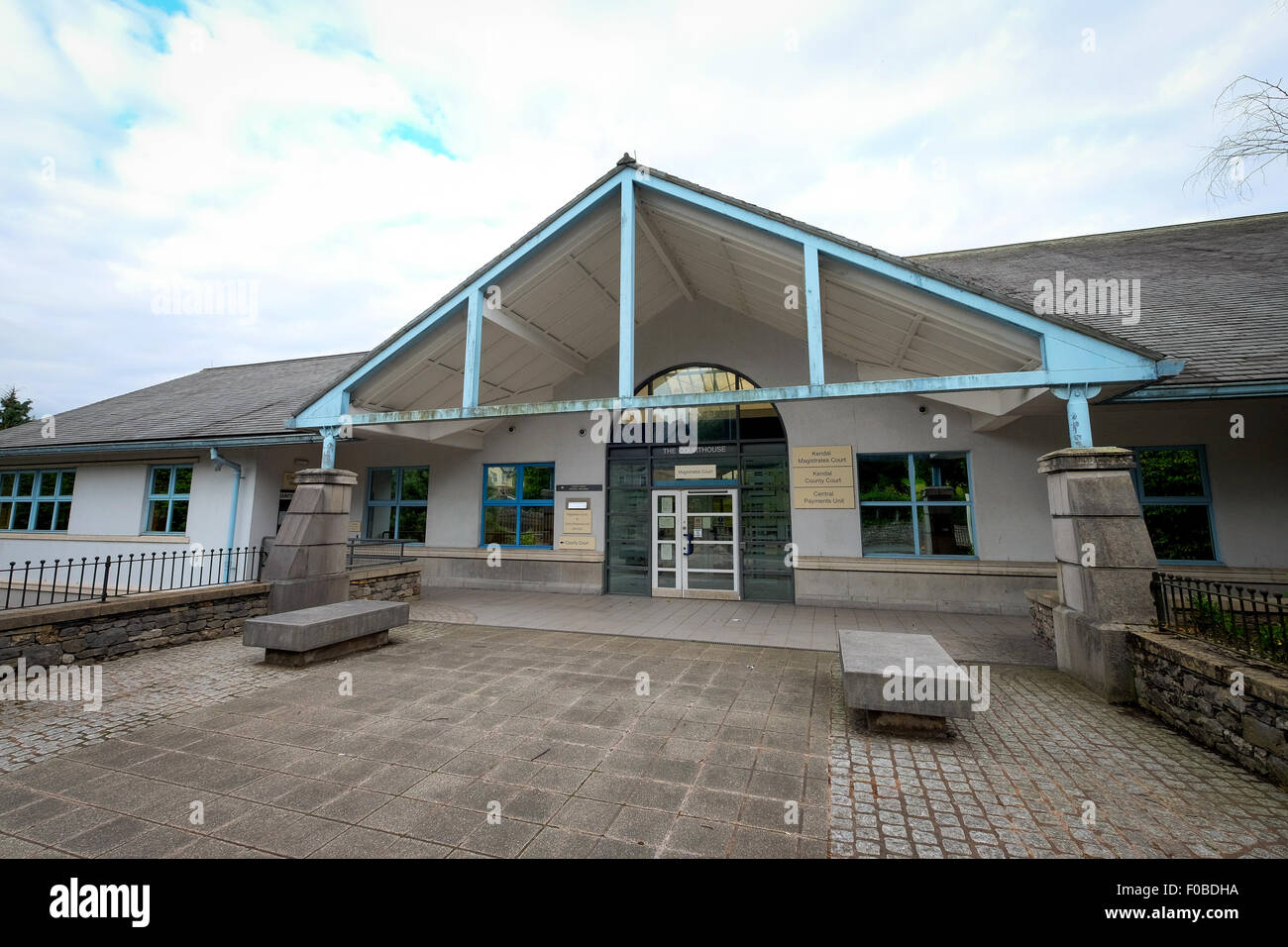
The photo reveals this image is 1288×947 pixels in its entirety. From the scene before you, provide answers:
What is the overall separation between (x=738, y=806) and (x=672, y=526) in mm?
8697

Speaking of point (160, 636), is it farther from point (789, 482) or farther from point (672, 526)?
point (789, 482)

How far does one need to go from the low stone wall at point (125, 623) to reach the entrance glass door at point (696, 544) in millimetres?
7437

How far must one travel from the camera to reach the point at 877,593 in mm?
10078

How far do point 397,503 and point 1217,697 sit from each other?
14.8m

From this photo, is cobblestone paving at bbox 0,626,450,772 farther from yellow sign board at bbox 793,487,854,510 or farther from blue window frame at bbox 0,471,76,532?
blue window frame at bbox 0,471,76,532

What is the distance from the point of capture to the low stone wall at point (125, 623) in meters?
5.42

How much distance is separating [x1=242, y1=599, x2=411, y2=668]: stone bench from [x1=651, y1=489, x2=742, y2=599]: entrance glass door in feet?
19.7

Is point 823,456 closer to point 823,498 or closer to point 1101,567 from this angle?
point 823,498

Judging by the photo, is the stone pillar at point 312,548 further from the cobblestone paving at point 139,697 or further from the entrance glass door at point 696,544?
the entrance glass door at point 696,544

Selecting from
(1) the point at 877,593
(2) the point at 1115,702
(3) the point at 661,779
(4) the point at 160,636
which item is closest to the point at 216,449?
(4) the point at 160,636

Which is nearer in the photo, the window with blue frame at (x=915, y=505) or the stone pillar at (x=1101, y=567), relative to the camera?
the stone pillar at (x=1101, y=567)

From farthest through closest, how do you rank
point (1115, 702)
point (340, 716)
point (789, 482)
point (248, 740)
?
point (789, 482) → point (1115, 702) → point (340, 716) → point (248, 740)

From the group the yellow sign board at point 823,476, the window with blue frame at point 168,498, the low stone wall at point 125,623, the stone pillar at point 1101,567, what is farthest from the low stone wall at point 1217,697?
the window with blue frame at point 168,498

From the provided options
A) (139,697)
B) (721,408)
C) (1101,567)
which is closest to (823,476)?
(721,408)
